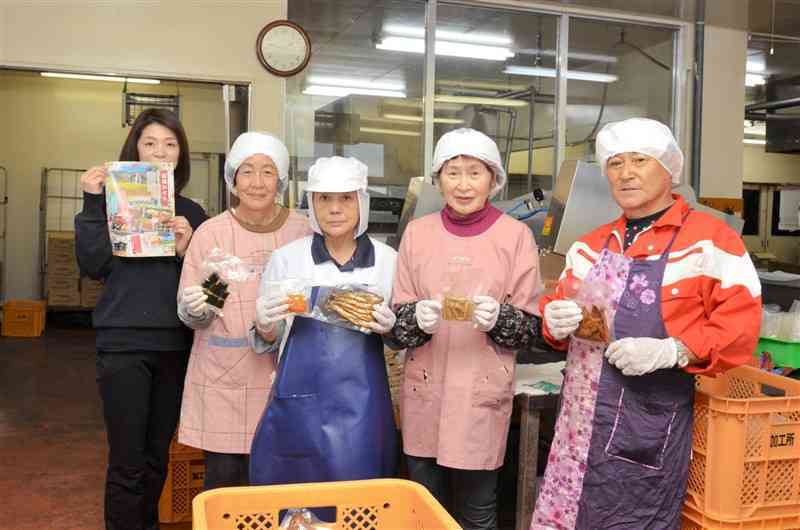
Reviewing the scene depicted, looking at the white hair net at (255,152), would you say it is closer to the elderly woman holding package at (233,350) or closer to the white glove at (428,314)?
the elderly woman holding package at (233,350)

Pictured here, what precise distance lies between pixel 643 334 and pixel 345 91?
419cm

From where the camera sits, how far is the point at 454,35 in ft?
19.2

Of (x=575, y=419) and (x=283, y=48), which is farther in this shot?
(x=283, y=48)

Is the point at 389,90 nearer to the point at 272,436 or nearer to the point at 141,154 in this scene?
the point at 141,154

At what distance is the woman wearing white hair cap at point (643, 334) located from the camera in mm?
1769

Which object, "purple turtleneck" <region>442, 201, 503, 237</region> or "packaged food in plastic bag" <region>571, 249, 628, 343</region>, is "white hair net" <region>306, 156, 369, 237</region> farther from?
"packaged food in plastic bag" <region>571, 249, 628, 343</region>

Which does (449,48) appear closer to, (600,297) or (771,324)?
(771,324)

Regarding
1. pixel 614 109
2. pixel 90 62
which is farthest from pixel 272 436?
pixel 614 109

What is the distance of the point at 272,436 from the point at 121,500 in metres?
0.80

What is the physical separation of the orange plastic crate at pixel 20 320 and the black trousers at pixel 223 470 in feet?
24.4

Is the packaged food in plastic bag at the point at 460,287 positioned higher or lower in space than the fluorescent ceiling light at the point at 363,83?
lower

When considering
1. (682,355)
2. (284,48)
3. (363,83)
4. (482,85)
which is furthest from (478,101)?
(682,355)

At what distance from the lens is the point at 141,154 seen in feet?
8.14

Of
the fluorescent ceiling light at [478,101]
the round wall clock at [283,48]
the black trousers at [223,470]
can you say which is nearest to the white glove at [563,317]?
the black trousers at [223,470]
